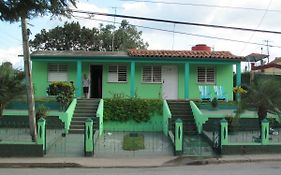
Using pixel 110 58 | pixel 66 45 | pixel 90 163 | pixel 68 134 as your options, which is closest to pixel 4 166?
pixel 90 163

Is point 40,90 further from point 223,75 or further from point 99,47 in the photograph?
point 99,47

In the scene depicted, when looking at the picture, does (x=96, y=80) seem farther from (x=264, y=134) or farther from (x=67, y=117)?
(x=264, y=134)

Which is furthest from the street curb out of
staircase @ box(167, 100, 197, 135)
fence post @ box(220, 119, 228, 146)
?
staircase @ box(167, 100, 197, 135)

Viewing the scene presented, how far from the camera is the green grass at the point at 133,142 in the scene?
19.8 meters

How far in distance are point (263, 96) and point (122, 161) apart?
19.9 feet

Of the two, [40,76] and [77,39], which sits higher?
[77,39]

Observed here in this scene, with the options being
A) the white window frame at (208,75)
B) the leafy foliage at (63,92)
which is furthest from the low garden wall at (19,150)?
the white window frame at (208,75)

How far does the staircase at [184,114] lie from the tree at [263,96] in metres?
4.09

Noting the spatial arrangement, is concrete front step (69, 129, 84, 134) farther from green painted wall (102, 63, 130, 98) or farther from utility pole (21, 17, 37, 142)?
green painted wall (102, 63, 130, 98)

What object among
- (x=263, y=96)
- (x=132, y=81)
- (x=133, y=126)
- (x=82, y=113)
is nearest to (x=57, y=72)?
(x=132, y=81)

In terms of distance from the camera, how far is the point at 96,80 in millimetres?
31359

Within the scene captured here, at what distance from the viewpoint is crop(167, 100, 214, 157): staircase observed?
18.9 meters

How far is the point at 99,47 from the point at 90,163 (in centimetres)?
4199

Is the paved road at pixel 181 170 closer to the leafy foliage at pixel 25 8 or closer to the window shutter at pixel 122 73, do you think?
the leafy foliage at pixel 25 8
